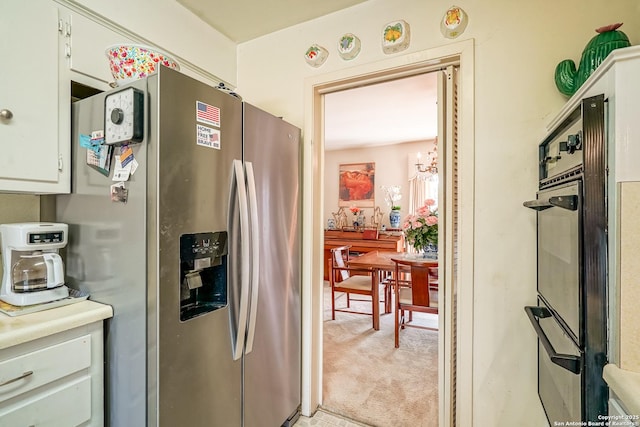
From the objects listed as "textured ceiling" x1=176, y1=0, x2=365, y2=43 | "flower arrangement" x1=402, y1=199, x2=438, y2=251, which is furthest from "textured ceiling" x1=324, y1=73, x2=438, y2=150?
"flower arrangement" x1=402, y1=199, x2=438, y2=251

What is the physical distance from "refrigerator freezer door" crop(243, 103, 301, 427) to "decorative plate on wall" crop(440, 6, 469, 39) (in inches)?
37.6

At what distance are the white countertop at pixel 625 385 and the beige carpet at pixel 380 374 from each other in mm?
1503

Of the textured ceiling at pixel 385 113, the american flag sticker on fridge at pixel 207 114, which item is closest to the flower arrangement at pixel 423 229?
the textured ceiling at pixel 385 113

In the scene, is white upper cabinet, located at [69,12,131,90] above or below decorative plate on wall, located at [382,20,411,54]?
below

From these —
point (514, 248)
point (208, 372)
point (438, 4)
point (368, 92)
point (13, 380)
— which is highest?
point (368, 92)

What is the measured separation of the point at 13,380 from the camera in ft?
3.08

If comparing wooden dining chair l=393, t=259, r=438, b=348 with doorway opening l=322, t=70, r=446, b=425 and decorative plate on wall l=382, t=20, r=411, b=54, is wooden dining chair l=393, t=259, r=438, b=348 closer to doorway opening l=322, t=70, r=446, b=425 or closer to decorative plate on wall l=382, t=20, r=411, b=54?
doorway opening l=322, t=70, r=446, b=425

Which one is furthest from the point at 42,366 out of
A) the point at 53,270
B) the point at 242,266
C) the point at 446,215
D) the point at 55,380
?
the point at 446,215

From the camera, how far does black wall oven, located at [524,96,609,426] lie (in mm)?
741

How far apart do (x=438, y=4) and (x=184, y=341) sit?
77.9 inches

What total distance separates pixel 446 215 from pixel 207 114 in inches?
48.6

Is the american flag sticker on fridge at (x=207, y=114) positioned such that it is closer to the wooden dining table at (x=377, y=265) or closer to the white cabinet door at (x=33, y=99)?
the white cabinet door at (x=33, y=99)

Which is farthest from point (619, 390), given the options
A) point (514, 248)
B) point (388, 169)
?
point (388, 169)

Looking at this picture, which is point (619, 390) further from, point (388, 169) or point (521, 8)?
point (388, 169)
